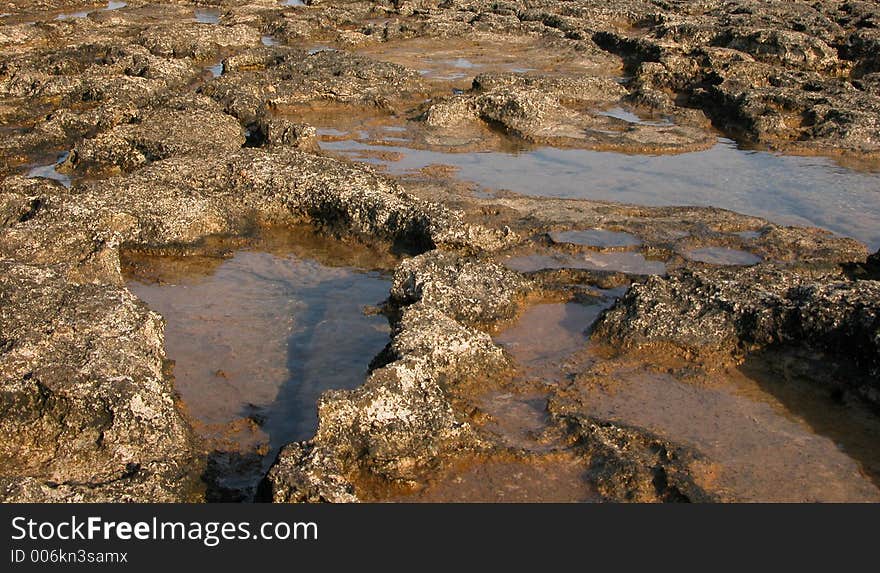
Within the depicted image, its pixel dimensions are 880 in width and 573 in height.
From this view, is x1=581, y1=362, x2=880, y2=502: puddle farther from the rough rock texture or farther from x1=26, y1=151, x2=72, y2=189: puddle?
x1=26, y1=151, x2=72, y2=189: puddle

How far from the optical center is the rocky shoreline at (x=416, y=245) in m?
4.79

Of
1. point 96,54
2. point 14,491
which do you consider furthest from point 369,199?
point 96,54

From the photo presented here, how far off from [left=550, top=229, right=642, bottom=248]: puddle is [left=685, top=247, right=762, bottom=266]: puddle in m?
0.53

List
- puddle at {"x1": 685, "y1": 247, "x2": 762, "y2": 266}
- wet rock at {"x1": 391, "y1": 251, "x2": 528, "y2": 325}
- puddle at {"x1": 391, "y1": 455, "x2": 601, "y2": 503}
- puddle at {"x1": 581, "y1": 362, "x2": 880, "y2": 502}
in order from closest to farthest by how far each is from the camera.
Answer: puddle at {"x1": 391, "y1": 455, "x2": 601, "y2": 503} < puddle at {"x1": 581, "y1": 362, "x2": 880, "y2": 502} < wet rock at {"x1": 391, "y1": 251, "x2": 528, "y2": 325} < puddle at {"x1": 685, "y1": 247, "x2": 762, "y2": 266}

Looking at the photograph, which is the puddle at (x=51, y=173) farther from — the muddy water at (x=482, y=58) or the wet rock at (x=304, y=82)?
the muddy water at (x=482, y=58)

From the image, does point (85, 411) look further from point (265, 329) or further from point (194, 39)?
point (194, 39)

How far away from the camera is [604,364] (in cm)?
588

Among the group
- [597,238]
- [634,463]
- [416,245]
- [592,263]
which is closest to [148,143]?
[416,245]

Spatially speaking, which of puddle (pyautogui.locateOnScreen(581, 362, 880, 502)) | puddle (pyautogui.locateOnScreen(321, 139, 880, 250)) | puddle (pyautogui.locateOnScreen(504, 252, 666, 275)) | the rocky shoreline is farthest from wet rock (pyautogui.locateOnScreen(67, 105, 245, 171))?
puddle (pyautogui.locateOnScreen(581, 362, 880, 502))

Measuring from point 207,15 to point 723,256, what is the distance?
1627 centimetres

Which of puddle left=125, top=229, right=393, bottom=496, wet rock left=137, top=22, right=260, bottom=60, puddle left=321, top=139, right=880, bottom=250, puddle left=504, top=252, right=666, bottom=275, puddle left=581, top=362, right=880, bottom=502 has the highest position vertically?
wet rock left=137, top=22, right=260, bottom=60

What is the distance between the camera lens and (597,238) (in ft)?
26.1

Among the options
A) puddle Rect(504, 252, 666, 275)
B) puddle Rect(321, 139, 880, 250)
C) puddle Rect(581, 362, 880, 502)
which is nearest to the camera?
puddle Rect(581, 362, 880, 502)

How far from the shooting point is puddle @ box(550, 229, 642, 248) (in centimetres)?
785
